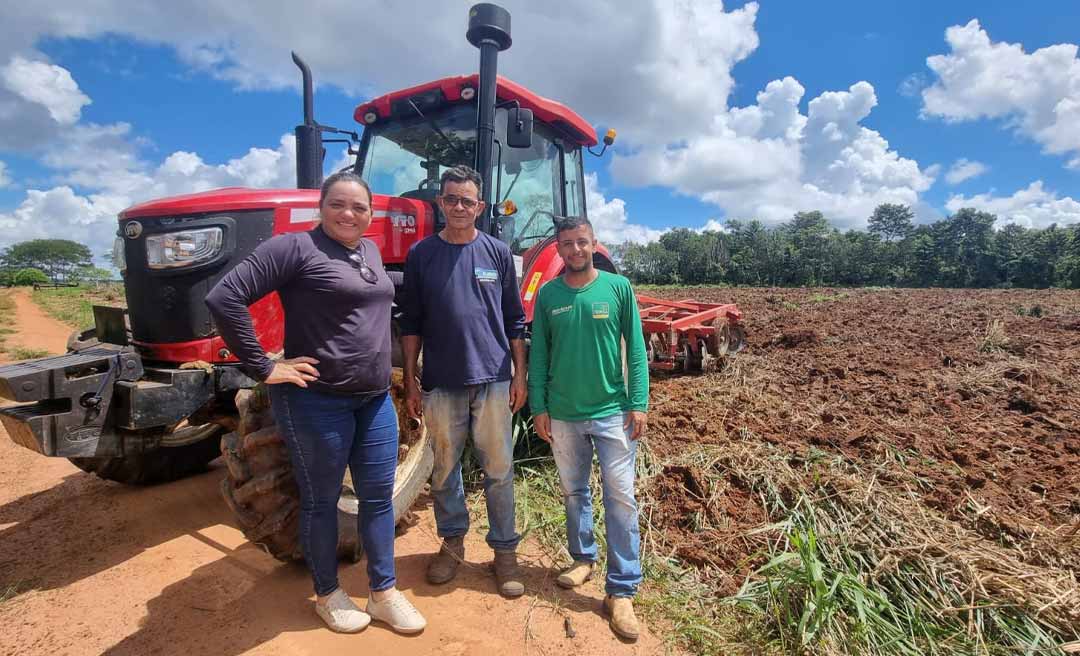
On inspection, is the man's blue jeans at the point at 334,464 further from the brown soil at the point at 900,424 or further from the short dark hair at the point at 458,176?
the brown soil at the point at 900,424

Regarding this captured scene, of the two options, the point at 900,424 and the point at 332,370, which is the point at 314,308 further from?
the point at 900,424

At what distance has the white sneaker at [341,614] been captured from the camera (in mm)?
2361

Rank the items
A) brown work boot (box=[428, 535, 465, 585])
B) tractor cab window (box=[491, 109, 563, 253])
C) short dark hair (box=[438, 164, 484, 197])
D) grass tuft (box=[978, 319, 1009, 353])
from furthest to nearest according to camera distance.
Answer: grass tuft (box=[978, 319, 1009, 353])
tractor cab window (box=[491, 109, 563, 253])
brown work boot (box=[428, 535, 465, 585])
short dark hair (box=[438, 164, 484, 197])

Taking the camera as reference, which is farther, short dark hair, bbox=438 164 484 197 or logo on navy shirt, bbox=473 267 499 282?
logo on navy shirt, bbox=473 267 499 282

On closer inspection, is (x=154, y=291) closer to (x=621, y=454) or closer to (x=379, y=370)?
(x=379, y=370)

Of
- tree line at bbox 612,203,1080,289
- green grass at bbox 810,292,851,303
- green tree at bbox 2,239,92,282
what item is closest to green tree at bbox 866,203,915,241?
tree line at bbox 612,203,1080,289

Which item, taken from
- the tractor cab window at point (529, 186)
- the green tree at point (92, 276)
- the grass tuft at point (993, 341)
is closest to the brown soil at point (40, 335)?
the tractor cab window at point (529, 186)

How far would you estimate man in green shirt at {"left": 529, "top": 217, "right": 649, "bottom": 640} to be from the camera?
2531 millimetres

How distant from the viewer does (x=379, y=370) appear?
227cm

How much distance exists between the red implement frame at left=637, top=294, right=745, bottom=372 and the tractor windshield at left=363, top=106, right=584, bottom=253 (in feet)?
7.03

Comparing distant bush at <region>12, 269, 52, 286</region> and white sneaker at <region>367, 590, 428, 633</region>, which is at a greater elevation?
distant bush at <region>12, 269, 52, 286</region>

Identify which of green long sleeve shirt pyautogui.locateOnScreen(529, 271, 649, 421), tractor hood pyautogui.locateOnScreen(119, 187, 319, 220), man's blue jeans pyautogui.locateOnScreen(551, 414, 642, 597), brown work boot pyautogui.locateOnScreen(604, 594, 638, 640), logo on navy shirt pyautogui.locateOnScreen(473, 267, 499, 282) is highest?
tractor hood pyautogui.locateOnScreen(119, 187, 319, 220)

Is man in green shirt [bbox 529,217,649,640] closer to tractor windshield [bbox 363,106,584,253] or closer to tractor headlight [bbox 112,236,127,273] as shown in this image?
tractor windshield [bbox 363,106,584,253]

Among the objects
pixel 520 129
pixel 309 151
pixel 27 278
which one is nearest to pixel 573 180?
pixel 520 129
